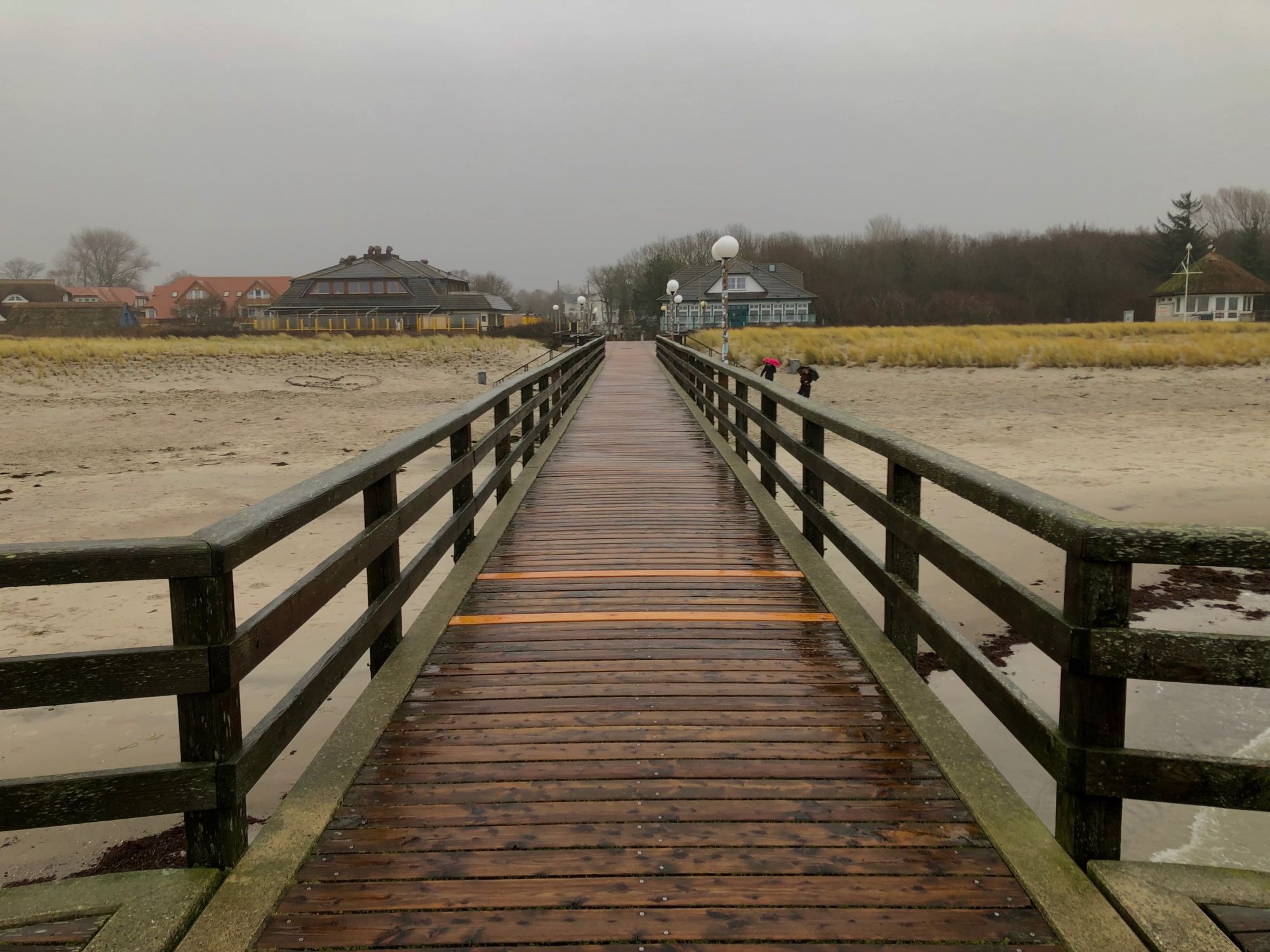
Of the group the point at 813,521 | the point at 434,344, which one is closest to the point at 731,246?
the point at 813,521

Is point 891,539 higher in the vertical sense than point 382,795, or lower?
higher

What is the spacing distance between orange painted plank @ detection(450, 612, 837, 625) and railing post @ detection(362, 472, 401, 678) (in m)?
0.54

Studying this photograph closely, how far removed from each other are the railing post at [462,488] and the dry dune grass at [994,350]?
25.8 meters

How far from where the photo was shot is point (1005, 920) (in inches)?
86.6

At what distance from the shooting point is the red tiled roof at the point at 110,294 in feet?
333

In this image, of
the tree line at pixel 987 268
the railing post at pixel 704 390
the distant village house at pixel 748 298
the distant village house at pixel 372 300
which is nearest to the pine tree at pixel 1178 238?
the tree line at pixel 987 268

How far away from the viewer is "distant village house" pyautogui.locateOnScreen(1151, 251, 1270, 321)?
6756cm

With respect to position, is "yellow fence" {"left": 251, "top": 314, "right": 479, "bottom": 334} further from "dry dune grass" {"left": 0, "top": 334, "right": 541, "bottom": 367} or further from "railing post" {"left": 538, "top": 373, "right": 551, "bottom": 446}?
"railing post" {"left": 538, "top": 373, "right": 551, "bottom": 446}

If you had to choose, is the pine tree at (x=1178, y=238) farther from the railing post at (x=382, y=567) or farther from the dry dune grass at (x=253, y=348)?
the railing post at (x=382, y=567)

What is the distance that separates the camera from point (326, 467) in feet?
57.5

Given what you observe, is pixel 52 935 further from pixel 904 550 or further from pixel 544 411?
pixel 544 411

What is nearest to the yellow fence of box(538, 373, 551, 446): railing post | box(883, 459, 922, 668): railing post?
box(538, 373, 551, 446): railing post

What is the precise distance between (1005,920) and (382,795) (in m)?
1.69

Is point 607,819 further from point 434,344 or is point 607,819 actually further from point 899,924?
point 434,344
